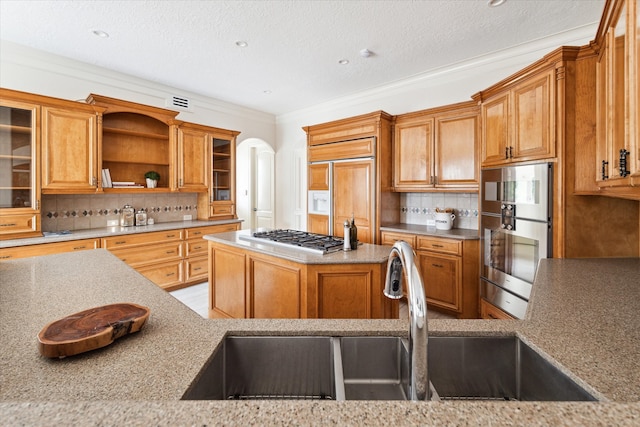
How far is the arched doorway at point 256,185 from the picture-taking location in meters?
6.29

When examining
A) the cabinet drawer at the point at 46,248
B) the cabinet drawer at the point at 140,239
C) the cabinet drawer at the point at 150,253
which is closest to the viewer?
the cabinet drawer at the point at 46,248

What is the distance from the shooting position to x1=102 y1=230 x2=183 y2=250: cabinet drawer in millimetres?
3604

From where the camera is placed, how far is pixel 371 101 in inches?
185

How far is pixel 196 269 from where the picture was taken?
4398 millimetres

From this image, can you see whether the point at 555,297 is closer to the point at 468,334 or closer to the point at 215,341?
the point at 468,334

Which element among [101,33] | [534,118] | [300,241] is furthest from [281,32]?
[534,118]

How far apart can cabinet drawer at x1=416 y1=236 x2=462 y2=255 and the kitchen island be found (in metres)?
1.15

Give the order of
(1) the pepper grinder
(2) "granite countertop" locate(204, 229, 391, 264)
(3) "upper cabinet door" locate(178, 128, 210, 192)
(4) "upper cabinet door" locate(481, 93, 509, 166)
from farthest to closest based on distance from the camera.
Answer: (3) "upper cabinet door" locate(178, 128, 210, 192) < (4) "upper cabinet door" locate(481, 93, 509, 166) < (1) the pepper grinder < (2) "granite countertop" locate(204, 229, 391, 264)

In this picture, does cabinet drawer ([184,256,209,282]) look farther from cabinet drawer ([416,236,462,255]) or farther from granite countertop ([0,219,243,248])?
cabinet drawer ([416,236,462,255])

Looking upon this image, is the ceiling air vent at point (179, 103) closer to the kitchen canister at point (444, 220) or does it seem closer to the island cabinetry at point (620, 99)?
the kitchen canister at point (444, 220)

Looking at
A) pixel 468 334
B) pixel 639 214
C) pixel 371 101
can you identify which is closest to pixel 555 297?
pixel 468 334

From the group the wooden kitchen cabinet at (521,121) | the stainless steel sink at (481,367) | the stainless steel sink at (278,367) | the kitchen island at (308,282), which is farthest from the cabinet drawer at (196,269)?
the stainless steel sink at (481,367)

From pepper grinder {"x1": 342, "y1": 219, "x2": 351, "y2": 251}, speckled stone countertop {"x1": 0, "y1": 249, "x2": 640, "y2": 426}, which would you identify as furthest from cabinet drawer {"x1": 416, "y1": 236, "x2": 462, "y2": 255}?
speckled stone countertop {"x1": 0, "y1": 249, "x2": 640, "y2": 426}

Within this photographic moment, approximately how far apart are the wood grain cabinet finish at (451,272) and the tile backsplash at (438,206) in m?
0.67
